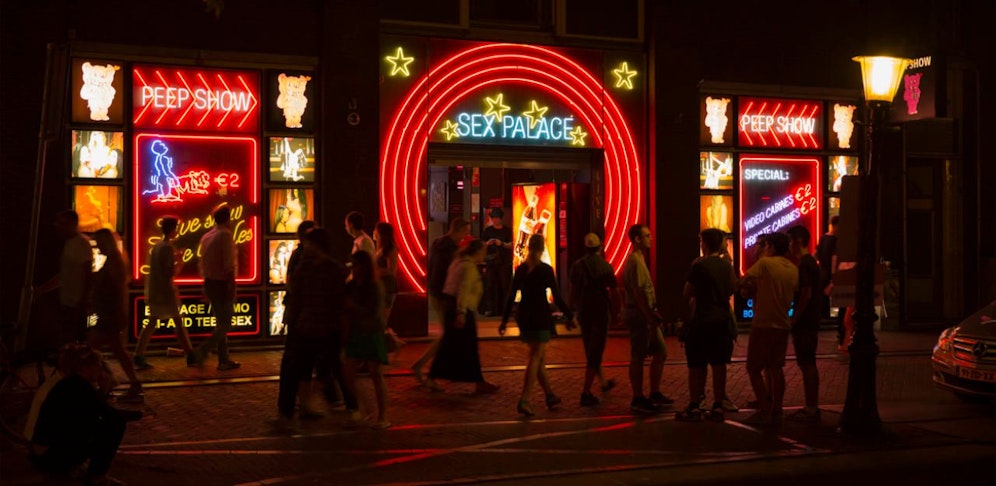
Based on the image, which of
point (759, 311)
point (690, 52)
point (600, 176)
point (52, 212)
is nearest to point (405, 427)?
point (759, 311)

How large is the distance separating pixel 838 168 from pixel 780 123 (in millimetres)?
1364

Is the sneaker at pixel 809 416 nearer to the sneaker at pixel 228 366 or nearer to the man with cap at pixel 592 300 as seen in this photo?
the man with cap at pixel 592 300

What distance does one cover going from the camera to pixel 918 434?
10.2 m


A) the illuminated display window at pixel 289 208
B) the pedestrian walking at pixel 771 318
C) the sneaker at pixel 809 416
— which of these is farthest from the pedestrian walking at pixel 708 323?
the illuminated display window at pixel 289 208

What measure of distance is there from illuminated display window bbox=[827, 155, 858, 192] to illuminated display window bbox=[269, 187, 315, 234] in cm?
877

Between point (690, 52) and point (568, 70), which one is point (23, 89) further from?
point (690, 52)

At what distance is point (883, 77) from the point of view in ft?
33.7

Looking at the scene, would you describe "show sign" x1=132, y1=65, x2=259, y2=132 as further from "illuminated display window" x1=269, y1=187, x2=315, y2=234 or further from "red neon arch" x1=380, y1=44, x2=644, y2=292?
"red neon arch" x1=380, y1=44, x2=644, y2=292

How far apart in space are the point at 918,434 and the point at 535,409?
11.6ft

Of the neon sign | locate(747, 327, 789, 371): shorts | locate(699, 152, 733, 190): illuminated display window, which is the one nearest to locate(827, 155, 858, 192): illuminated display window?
the neon sign

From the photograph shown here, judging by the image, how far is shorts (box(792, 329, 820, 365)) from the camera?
35.2ft

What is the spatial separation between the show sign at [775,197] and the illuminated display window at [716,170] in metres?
0.21

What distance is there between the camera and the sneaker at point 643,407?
1095cm

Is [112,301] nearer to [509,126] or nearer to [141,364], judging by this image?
[141,364]
